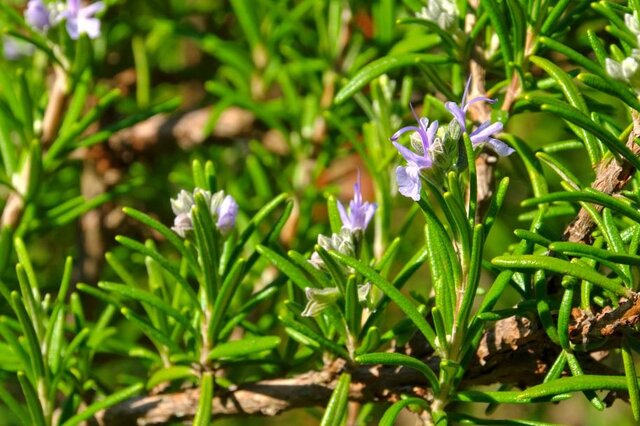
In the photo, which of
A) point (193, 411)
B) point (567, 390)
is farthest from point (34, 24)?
point (567, 390)

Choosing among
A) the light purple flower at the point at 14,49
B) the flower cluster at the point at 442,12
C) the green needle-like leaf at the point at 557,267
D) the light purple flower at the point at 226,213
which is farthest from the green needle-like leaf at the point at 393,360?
the light purple flower at the point at 14,49

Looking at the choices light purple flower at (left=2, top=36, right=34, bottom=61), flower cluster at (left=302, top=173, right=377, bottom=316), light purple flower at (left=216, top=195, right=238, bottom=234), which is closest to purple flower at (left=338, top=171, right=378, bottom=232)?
flower cluster at (left=302, top=173, right=377, bottom=316)

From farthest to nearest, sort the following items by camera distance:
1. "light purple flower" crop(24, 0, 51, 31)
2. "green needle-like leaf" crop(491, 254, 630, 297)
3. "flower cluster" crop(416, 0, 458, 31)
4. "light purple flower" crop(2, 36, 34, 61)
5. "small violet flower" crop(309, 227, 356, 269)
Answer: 1. "light purple flower" crop(2, 36, 34, 61)
2. "light purple flower" crop(24, 0, 51, 31)
3. "flower cluster" crop(416, 0, 458, 31)
4. "small violet flower" crop(309, 227, 356, 269)
5. "green needle-like leaf" crop(491, 254, 630, 297)

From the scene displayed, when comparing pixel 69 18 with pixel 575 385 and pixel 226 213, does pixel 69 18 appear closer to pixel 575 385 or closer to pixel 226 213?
pixel 226 213

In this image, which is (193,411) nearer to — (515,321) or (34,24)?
(515,321)

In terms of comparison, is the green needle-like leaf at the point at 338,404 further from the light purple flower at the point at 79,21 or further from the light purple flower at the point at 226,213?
the light purple flower at the point at 79,21

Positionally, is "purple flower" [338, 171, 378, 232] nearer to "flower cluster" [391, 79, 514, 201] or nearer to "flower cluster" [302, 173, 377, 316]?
"flower cluster" [302, 173, 377, 316]
